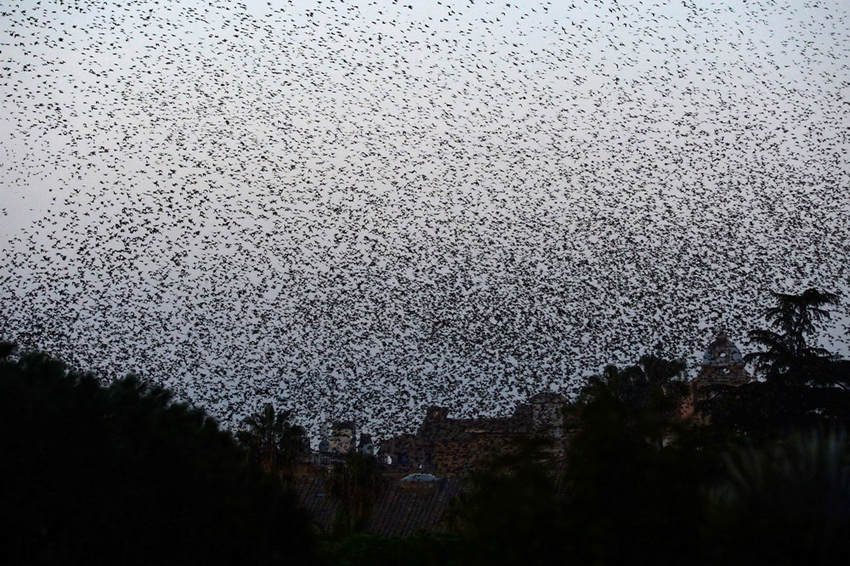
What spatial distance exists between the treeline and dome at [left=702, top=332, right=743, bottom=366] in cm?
6449

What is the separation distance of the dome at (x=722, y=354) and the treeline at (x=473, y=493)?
64.5 m

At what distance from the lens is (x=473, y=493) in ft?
66.5

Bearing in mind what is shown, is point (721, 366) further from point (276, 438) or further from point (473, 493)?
point (473, 493)

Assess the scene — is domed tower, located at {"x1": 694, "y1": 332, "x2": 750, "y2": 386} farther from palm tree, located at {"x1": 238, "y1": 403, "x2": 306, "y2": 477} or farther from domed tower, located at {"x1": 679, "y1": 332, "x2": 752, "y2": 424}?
palm tree, located at {"x1": 238, "y1": 403, "x2": 306, "y2": 477}

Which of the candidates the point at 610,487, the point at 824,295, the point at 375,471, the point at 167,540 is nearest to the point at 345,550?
the point at 167,540

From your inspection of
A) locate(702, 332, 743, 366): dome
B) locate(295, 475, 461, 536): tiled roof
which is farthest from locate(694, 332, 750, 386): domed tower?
locate(295, 475, 461, 536): tiled roof

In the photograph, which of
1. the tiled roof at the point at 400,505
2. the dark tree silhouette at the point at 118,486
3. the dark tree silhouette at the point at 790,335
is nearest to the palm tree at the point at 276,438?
the tiled roof at the point at 400,505

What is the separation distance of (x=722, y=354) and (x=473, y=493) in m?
73.3

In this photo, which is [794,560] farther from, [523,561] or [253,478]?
[253,478]

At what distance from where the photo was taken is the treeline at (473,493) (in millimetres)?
13930

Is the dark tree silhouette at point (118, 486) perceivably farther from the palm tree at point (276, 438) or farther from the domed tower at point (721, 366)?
the domed tower at point (721, 366)

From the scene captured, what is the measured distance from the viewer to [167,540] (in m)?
19.7

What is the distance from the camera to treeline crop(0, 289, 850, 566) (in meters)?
13.9

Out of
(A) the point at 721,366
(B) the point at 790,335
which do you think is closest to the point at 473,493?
(B) the point at 790,335
